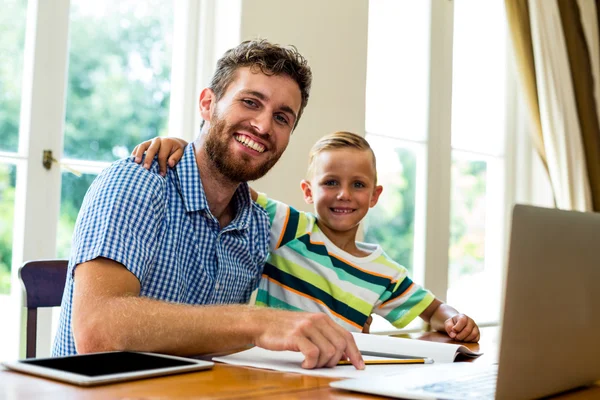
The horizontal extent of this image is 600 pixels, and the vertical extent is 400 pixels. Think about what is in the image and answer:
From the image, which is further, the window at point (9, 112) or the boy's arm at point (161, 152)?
the window at point (9, 112)

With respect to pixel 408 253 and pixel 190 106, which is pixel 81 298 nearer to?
pixel 190 106

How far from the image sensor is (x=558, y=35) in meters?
3.64

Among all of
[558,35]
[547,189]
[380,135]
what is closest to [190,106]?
[380,135]

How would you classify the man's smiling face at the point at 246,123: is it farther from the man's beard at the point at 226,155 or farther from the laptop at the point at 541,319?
the laptop at the point at 541,319

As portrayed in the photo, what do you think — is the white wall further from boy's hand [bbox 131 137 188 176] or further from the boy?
boy's hand [bbox 131 137 188 176]

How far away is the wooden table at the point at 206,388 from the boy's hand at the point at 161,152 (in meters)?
0.58

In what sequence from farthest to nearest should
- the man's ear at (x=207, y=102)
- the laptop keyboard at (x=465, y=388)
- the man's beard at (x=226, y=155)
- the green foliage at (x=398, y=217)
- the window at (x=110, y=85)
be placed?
the green foliage at (x=398, y=217) < the window at (x=110, y=85) < the man's ear at (x=207, y=102) < the man's beard at (x=226, y=155) < the laptop keyboard at (x=465, y=388)

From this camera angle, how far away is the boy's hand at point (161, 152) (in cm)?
141

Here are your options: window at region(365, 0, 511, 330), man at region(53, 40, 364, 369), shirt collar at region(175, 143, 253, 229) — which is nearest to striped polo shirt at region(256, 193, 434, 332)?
man at region(53, 40, 364, 369)

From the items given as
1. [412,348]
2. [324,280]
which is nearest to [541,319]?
[412,348]

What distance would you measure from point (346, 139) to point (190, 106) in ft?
2.62

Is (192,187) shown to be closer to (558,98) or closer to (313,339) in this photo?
(313,339)

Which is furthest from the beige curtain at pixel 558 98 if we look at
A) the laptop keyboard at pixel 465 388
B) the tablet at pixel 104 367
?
the tablet at pixel 104 367

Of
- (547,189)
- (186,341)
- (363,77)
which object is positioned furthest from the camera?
(547,189)
